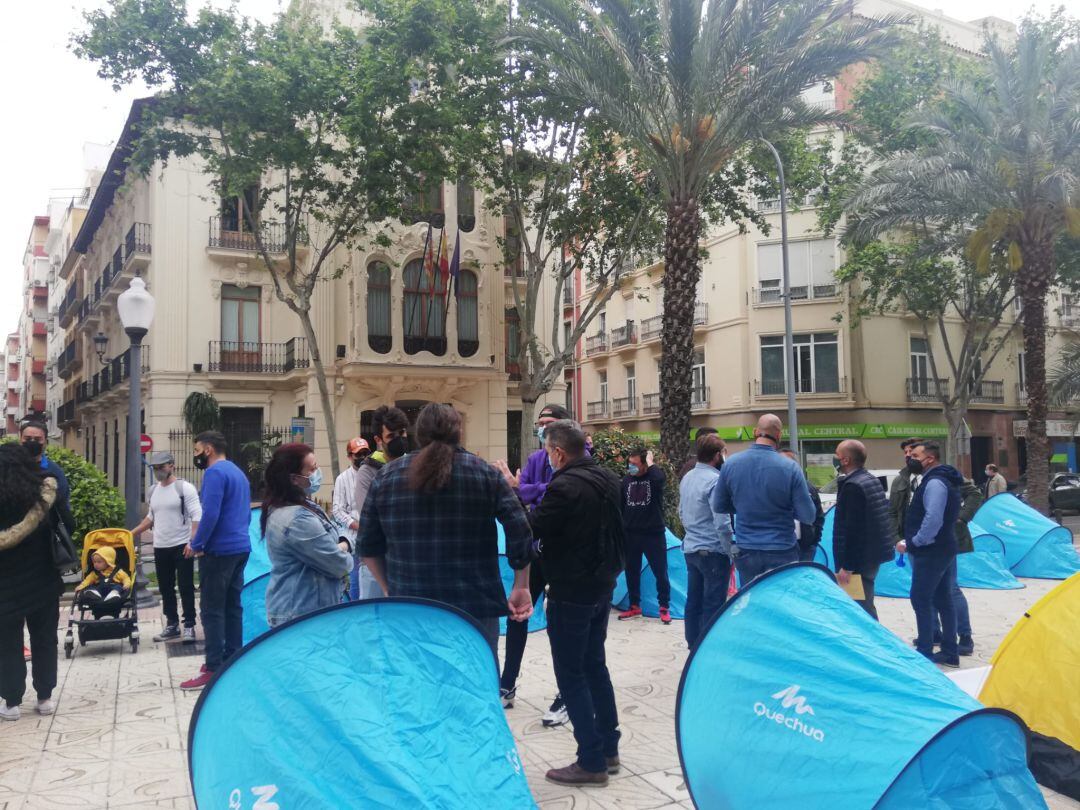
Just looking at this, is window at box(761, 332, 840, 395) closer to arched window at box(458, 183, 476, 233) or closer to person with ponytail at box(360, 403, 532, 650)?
arched window at box(458, 183, 476, 233)

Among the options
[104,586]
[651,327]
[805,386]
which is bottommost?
[104,586]

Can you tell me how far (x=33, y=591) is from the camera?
5594 millimetres

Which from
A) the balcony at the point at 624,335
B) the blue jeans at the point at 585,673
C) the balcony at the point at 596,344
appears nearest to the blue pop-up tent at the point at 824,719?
the blue jeans at the point at 585,673

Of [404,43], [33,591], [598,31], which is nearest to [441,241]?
[404,43]

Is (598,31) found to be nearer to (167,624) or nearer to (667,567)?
(667,567)

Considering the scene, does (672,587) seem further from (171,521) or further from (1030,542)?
(1030,542)

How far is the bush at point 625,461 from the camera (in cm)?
1224

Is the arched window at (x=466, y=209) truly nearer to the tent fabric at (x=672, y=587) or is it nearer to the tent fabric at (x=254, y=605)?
the tent fabric at (x=672, y=587)

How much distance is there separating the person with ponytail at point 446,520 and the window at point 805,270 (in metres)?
28.8

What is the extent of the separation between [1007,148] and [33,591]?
18973mm

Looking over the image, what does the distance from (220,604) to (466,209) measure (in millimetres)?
21665

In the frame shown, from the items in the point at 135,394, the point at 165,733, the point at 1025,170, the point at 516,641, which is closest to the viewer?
the point at 165,733

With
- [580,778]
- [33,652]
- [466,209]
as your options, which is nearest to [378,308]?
[466,209]

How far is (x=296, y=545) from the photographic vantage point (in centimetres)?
454
